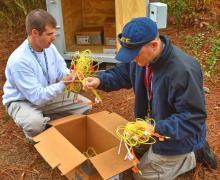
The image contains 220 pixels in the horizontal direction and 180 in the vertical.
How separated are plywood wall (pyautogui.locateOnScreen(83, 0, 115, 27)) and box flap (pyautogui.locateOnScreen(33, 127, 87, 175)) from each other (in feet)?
9.41

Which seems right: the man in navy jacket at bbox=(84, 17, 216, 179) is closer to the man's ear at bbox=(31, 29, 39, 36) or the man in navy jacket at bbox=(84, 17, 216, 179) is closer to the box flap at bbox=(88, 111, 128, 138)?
the box flap at bbox=(88, 111, 128, 138)

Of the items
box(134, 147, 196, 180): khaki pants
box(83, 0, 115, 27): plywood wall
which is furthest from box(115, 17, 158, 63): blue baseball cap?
box(83, 0, 115, 27): plywood wall

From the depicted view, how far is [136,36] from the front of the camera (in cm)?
216

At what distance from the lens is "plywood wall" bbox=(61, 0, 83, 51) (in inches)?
182

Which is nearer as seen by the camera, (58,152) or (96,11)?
(58,152)

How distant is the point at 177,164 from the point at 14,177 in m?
1.34

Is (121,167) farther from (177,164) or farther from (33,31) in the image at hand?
(33,31)

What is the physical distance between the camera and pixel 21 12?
5832mm

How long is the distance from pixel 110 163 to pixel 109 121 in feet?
1.92

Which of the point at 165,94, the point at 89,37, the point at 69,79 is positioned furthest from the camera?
the point at 89,37

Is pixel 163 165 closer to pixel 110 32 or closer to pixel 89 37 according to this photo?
pixel 110 32

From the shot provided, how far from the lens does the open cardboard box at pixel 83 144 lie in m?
2.44

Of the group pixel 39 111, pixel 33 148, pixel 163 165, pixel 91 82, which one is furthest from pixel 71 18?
pixel 163 165

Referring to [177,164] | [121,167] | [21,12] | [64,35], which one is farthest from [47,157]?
[21,12]
